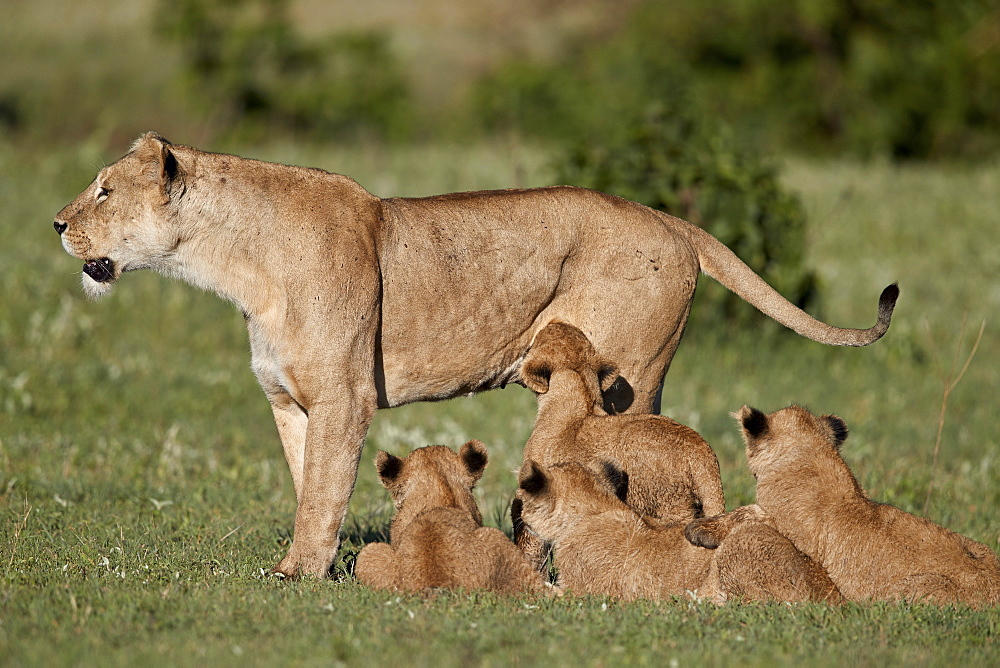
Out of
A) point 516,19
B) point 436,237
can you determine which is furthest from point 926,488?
point 516,19

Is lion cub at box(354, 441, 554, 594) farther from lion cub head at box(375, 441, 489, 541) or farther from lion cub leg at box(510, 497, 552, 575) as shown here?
lion cub leg at box(510, 497, 552, 575)

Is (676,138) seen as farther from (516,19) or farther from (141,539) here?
(516,19)

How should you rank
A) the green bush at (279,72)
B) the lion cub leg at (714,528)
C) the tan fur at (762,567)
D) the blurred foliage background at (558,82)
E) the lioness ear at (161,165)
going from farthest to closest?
the blurred foliage background at (558,82)
the green bush at (279,72)
the lioness ear at (161,165)
the lion cub leg at (714,528)
the tan fur at (762,567)

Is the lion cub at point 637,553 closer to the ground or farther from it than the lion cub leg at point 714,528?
closer to the ground

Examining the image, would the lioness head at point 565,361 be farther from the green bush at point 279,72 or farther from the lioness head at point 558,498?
the green bush at point 279,72

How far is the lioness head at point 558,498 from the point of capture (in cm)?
577

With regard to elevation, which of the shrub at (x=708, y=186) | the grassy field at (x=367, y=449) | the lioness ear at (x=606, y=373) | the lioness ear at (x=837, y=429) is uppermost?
the shrub at (x=708, y=186)

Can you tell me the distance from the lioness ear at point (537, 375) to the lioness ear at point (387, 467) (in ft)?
2.93

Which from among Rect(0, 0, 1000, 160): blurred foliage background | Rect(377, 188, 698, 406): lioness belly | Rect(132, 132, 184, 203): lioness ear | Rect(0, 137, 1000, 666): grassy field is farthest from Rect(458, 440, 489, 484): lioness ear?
Rect(0, 0, 1000, 160): blurred foliage background

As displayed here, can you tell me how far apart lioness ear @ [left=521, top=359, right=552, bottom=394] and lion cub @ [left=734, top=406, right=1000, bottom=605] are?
1.05 meters

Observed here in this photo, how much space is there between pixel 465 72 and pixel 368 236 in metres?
46.6

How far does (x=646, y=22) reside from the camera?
32906 millimetres

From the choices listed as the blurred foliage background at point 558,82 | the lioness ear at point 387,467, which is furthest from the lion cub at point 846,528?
the blurred foliage background at point 558,82

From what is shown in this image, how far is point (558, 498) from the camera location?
5.86m
